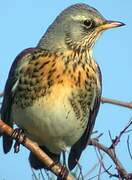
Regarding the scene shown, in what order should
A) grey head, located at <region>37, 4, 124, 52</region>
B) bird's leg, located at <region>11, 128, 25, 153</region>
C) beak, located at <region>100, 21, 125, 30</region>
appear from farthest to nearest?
grey head, located at <region>37, 4, 124, 52</region>, beak, located at <region>100, 21, 125, 30</region>, bird's leg, located at <region>11, 128, 25, 153</region>

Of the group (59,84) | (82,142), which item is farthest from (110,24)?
(82,142)

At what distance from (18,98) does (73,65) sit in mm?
632

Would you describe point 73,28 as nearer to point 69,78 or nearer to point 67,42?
point 67,42

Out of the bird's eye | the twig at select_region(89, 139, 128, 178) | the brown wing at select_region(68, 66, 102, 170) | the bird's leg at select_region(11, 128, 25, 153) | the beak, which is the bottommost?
the brown wing at select_region(68, 66, 102, 170)

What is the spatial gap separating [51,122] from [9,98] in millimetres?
559

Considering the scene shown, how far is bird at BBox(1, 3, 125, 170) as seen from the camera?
16.8 ft

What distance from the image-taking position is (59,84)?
508 cm

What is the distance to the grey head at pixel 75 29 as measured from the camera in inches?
210

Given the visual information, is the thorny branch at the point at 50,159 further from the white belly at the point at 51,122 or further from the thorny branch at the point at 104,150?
the white belly at the point at 51,122

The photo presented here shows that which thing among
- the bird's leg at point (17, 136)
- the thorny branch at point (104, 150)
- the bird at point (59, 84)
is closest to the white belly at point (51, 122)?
the bird at point (59, 84)

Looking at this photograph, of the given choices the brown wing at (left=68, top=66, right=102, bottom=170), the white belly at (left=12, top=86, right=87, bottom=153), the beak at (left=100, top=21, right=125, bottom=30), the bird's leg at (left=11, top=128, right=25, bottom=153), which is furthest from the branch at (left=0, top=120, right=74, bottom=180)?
the beak at (left=100, top=21, right=125, bottom=30)

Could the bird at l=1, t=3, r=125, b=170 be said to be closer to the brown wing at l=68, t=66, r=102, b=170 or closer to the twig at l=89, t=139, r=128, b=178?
the brown wing at l=68, t=66, r=102, b=170

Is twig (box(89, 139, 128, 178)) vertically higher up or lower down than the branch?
lower down

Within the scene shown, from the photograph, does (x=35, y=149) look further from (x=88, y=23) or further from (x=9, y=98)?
(x=88, y=23)
